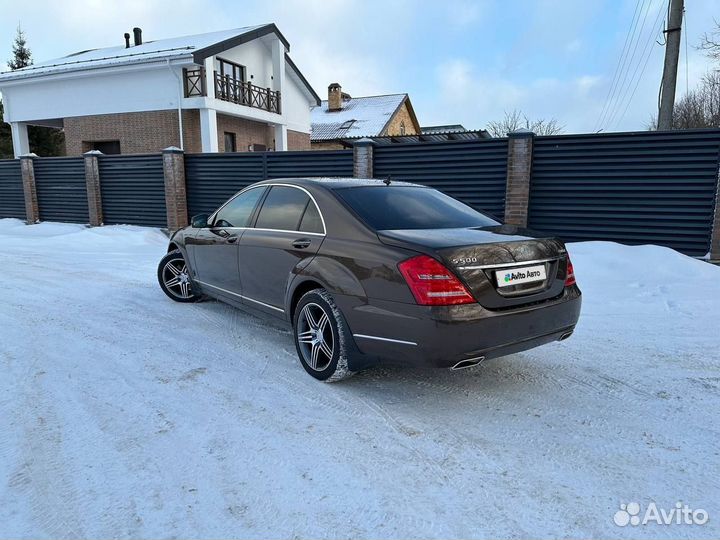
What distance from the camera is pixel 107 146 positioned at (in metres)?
22.0

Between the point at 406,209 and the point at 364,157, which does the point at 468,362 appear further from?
the point at 364,157

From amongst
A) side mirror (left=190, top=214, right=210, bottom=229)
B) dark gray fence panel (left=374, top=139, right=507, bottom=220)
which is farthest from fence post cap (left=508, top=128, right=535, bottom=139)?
side mirror (left=190, top=214, right=210, bottom=229)

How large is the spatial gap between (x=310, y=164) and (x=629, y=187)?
6.04m

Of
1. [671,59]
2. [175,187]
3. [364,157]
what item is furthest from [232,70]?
[671,59]

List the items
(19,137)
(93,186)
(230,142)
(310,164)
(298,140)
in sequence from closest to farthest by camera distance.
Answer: (310,164) → (93,186) → (230,142) → (19,137) → (298,140)

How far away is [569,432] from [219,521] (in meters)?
2.02

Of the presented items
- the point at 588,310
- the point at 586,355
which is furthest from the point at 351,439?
the point at 588,310

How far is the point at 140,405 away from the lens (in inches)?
130

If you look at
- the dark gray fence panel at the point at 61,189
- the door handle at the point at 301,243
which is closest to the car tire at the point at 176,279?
the door handle at the point at 301,243

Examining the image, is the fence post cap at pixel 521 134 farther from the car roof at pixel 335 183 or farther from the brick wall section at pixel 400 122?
the brick wall section at pixel 400 122

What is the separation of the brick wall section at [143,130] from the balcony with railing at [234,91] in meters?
0.92

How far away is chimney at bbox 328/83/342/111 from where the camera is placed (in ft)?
112

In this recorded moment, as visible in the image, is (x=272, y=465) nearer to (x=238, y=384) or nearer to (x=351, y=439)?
(x=351, y=439)

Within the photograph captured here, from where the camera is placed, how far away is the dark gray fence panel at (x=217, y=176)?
448 inches
